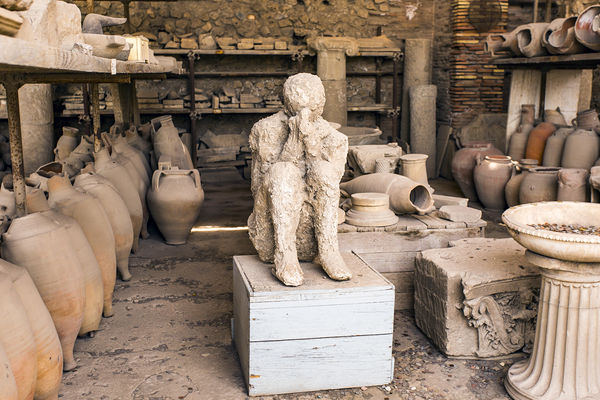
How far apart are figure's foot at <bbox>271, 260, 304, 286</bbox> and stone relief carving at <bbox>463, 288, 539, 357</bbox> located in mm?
886

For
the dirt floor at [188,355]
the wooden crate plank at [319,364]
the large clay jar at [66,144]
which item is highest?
the large clay jar at [66,144]

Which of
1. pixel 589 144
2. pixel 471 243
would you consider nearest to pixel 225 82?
pixel 589 144

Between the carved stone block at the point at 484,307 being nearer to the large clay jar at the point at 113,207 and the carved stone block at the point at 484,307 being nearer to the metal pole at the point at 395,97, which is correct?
the large clay jar at the point at 113,207

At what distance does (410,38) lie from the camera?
28.7ft

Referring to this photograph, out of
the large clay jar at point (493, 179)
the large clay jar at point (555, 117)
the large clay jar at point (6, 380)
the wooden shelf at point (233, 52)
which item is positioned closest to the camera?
the large clay jar at point (6, 380)

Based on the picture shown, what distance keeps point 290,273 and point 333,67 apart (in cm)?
560

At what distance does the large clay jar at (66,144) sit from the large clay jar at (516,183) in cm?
436

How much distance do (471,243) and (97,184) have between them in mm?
2380

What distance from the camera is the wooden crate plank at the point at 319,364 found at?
2732 millimetres

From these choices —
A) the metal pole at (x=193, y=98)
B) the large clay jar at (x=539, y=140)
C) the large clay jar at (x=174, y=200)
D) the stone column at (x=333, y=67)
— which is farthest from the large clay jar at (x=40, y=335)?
the stone column at (x=333, y=67)

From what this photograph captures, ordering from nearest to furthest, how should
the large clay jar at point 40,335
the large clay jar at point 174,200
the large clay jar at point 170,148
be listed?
1. the large clay jar at point 40,335
2. the large clay jar at point 174,200
3. the large clay jar at point 170,148

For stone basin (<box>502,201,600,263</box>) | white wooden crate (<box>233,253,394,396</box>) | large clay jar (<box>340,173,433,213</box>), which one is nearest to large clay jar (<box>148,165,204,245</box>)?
large clay jar (<box>340,173,433,213</box>)

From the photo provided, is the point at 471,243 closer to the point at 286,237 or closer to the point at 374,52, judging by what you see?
the point at 286,237

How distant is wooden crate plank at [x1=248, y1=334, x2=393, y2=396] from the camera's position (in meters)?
2.73
